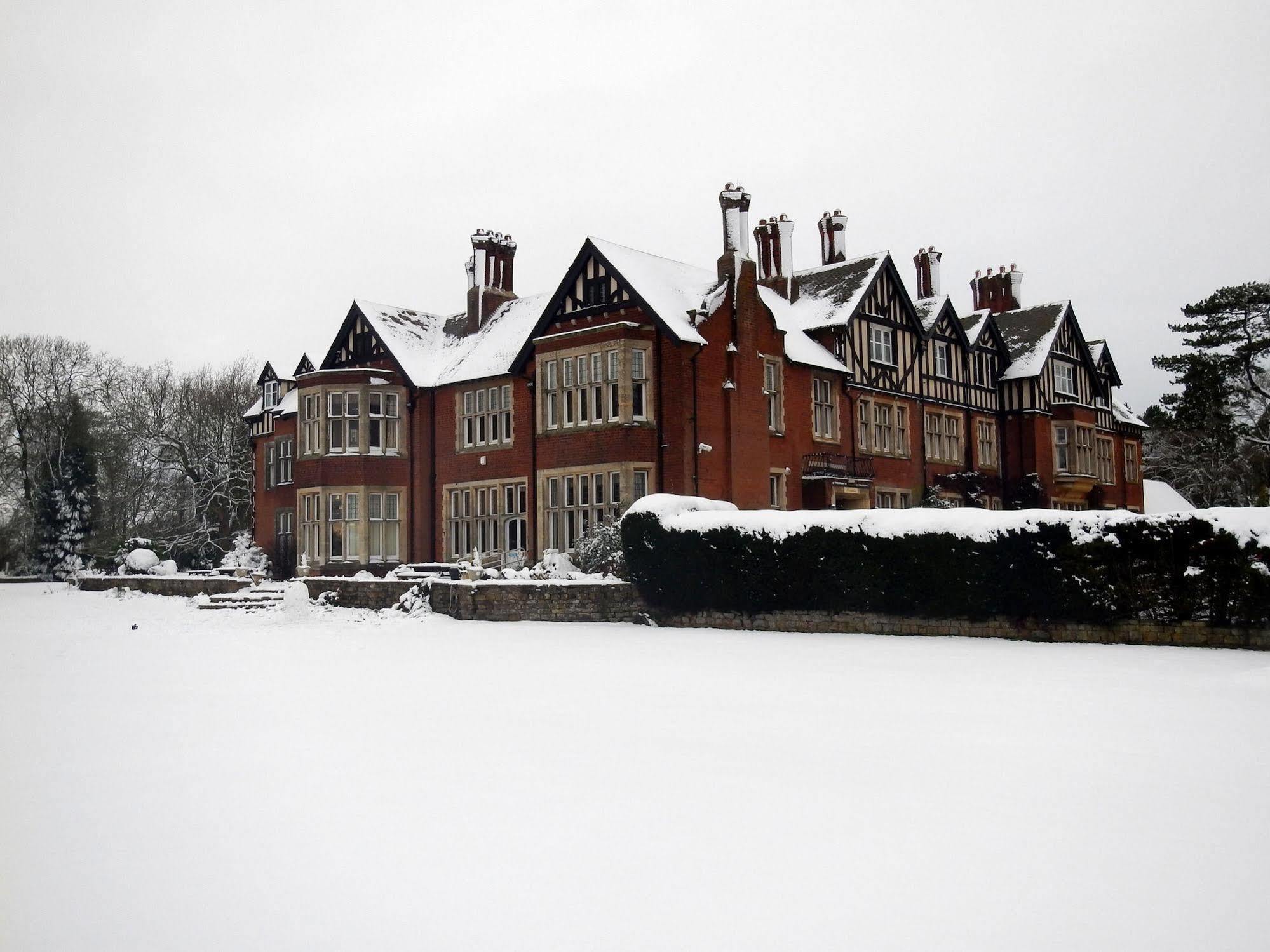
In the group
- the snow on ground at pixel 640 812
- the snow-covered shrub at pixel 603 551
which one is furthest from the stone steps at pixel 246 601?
the snow on ground at pixel 640 812

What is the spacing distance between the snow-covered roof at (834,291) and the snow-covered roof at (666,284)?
11.6 ft

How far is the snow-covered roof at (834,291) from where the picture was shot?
30.6 meters

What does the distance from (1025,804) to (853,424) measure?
2516 centimetres

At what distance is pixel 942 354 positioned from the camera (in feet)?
114

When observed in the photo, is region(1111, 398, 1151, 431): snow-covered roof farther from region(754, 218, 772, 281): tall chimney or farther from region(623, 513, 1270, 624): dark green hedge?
region(623, 513, 1270, 624): dark green hedge

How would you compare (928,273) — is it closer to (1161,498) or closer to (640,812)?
(1161,498)

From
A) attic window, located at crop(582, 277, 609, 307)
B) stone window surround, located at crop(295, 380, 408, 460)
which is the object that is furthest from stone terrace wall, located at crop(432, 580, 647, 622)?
stone window surround, located at crop(295, 380, 408, 460)

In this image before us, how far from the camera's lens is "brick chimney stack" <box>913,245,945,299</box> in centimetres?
3753

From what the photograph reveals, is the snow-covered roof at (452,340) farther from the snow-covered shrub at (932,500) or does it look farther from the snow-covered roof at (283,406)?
the snow-covered shrub at (932,500)

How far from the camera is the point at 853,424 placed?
30672mm

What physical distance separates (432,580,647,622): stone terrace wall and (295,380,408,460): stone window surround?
37.5ft

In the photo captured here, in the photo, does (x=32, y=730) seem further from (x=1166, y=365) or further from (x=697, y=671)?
(x=1166, y=365)

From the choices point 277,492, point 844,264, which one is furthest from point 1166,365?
point 277,492

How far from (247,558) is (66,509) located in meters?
8.66
